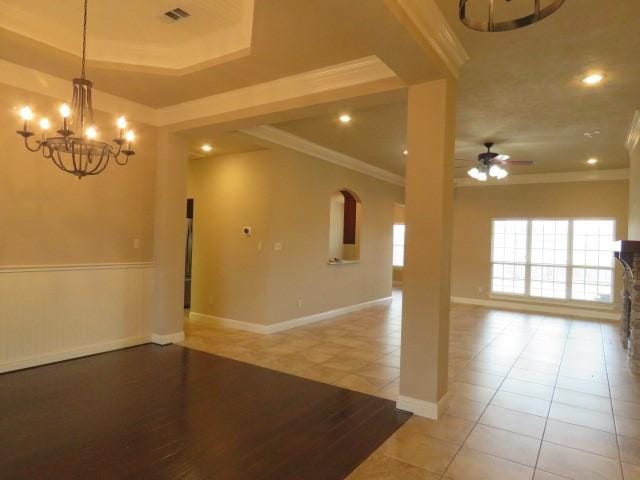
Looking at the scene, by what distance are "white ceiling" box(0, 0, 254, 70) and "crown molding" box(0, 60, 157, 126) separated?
0.59 metres

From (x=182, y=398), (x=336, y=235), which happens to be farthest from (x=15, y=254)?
(x=336, y=235)

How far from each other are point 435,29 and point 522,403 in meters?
3.11

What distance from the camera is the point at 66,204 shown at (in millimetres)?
4039

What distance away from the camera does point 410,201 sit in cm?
311

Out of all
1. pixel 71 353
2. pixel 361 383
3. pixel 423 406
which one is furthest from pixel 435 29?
pixel 71 353

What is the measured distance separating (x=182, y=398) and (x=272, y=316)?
2.39 meters

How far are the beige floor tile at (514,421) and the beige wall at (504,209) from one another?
592 centimetres

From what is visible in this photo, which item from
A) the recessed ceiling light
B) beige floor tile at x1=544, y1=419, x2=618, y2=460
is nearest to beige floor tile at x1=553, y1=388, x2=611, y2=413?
beige floor tile at x1=544, y1=419, x2=618, y2=460

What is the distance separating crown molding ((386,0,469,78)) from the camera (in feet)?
7.36

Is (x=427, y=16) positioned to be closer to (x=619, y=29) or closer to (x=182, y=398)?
(x=619, y=29)

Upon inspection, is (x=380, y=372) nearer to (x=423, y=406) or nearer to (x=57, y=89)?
(x=423, y=406)

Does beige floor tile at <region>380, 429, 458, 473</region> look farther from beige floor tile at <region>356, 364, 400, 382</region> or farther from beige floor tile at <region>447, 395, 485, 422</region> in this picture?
beige floor tile at <region>356, 364, 400, 382</region>

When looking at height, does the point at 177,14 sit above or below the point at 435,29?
above

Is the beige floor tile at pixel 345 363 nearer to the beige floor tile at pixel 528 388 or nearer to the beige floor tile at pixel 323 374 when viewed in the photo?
the beige floor tile at pixel 323 374
